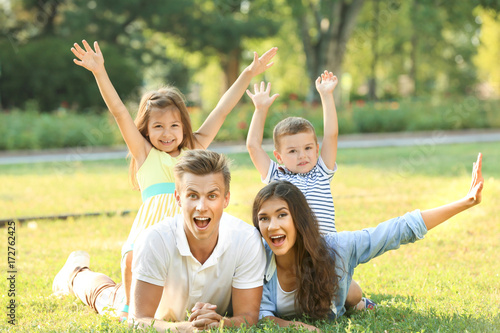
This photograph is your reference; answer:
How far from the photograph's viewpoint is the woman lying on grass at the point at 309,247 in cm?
360

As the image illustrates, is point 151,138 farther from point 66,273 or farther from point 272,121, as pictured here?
point 272,121

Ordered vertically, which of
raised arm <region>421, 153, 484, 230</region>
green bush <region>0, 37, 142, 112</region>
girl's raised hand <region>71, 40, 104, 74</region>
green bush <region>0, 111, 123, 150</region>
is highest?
green bush <region>0, 37, 142, 112</region>

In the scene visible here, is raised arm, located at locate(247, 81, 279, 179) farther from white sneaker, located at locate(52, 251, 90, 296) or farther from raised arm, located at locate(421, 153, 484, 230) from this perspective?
white sneaker, located at locate(52, 251, 90, 296)

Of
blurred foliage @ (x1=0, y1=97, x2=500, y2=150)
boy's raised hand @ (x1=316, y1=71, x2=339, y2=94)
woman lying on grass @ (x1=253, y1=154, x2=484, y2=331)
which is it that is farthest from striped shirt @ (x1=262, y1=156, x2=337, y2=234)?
blurred foliage @ (x1=0, y1=97, x2=500, y2=150)

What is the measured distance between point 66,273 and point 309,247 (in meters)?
2.07

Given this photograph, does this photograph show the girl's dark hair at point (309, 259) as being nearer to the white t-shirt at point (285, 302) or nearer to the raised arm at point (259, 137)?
the white t-shirt at point (285, 302)

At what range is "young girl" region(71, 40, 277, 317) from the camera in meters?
4.07

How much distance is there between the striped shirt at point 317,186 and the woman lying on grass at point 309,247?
390 mm

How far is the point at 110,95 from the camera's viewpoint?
4094 mm

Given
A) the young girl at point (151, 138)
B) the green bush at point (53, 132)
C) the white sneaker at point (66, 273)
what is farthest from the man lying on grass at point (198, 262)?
the green bush at point (53, 132)

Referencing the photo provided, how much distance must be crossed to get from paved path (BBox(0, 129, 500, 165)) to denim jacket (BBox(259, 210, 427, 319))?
10.6m

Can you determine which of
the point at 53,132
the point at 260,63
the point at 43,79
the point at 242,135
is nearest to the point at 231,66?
the point at 43,79

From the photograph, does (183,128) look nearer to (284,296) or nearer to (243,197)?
(284,296)

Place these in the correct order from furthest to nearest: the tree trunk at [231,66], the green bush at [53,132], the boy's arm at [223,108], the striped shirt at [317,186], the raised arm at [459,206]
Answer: the tree trunk at [231,66] → the green bush at [53,132] → the boy's arm at [223,108] → the striped shirt at [317,186] → the raised arm at [459,206]
